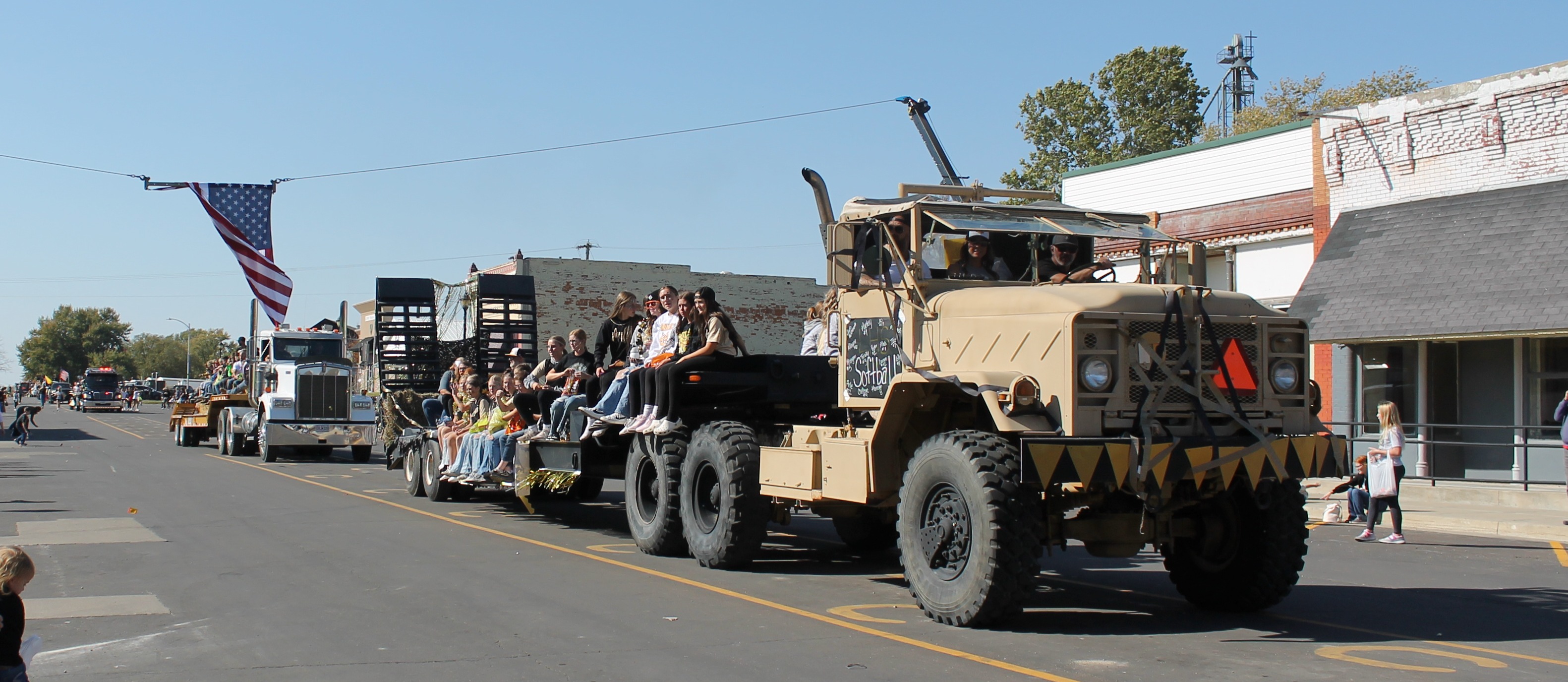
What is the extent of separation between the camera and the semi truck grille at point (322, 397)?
29000 mm

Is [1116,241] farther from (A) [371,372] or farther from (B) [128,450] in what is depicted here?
(B) [128,450]

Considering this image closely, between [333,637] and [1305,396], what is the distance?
628cm

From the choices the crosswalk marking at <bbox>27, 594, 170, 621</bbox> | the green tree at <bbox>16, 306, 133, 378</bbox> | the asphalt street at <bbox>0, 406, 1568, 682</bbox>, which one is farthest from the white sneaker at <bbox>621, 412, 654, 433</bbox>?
the green tree at <bbox>16, 306, 133, 378</bbox>

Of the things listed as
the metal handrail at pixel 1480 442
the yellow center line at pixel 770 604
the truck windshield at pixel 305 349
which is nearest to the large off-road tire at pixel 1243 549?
the yellow center line at pixel 770 604

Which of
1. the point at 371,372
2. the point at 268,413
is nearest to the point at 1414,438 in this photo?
the point at 371,372

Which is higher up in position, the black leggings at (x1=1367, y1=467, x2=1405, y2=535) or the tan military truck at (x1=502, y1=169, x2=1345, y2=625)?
the tan military truck at (x1=502, y1=169, x2=1345, y2=625)

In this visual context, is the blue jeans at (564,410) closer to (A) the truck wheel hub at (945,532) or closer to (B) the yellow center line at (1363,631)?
(B) the yellow center line at (1363,631)

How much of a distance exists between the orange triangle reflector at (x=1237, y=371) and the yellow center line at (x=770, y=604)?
93.2 inches

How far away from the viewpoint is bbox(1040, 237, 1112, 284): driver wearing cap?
9.24m

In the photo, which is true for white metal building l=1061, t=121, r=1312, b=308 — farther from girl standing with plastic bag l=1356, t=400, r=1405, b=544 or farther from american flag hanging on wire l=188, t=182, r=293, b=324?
american flag hanging on wire l=188, t=182, r=293, b=324

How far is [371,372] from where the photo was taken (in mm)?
22828

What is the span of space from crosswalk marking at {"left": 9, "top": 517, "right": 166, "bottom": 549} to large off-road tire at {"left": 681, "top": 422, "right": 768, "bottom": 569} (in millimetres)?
5575

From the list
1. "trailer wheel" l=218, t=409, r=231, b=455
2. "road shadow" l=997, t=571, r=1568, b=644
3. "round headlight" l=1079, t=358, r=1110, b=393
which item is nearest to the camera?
"round headlight" l=1079, t=358, r=1110, b=393

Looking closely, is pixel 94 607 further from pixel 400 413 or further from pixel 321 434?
pixel 321 434
